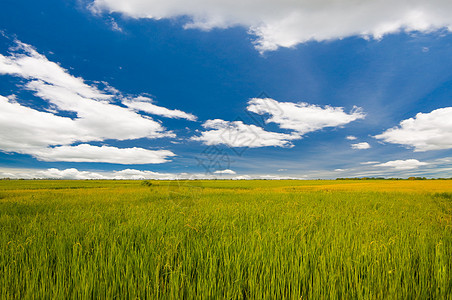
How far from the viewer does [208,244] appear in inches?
123

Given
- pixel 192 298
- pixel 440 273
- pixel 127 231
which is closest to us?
pixel 192 298

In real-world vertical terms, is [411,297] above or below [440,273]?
below

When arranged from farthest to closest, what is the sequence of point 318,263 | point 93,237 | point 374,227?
1. point 374,227
2. point 93,237
3. point 318,263

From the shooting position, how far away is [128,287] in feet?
6.34

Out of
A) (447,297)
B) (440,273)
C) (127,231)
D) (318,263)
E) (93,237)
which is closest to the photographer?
(447,297)

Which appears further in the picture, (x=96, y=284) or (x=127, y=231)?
(x=127, y=231)

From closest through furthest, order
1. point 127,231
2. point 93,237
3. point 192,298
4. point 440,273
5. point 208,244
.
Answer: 1. point 192,298
2. point 440,273
3. point 208,244
4. point 93,237
5. point 127,231

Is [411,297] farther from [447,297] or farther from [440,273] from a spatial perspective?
[440,273]

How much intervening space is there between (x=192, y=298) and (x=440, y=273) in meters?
2.73

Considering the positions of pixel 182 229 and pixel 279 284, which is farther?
pixel 182 229

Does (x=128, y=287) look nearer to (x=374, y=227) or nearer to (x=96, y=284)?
(x=96, y=284)

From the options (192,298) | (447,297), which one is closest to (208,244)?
(192,298)

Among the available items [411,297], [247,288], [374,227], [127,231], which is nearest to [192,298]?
[247,288]

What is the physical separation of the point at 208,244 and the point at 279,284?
135cm
